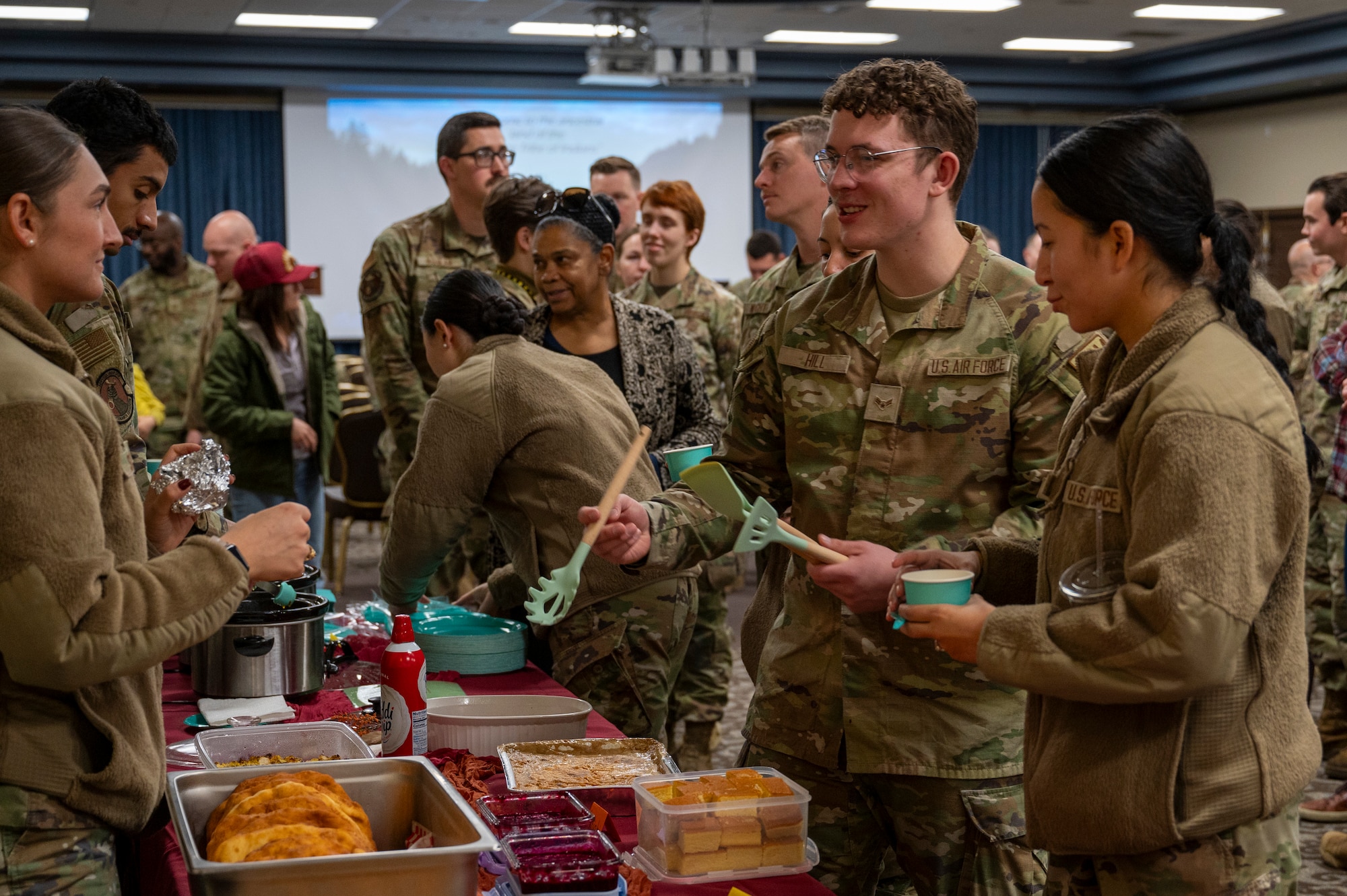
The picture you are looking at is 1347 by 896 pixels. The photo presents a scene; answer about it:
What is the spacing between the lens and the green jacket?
468cm

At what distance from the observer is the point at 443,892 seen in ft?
4.23

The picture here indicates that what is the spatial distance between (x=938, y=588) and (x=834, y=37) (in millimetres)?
10173

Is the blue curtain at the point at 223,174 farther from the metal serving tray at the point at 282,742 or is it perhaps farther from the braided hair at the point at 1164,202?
the braided hair at the point at 1164,202

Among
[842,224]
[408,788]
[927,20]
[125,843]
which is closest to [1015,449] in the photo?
[842,224]

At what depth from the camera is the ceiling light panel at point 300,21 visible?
31.3ft

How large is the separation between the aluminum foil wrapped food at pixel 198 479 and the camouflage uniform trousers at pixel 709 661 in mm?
2136

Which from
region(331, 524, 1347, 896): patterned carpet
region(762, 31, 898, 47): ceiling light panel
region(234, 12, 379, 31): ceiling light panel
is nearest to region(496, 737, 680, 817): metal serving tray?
region(331, 524, 1347, 896): patterned carpet

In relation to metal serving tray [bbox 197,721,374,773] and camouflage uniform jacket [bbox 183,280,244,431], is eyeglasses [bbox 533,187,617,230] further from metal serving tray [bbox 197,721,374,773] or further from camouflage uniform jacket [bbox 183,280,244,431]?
camouflage uniform jacket [bbox 183,280,244,431]

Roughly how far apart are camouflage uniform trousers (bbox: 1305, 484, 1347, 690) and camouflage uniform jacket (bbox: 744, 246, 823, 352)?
2127mm

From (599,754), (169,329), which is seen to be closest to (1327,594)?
(599,754)

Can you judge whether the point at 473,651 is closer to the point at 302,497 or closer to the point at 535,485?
the point at 535,485

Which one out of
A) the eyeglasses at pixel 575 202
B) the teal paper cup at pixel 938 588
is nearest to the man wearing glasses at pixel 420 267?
the eyeglasses at pixel 575 202

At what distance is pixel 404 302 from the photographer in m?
4.21

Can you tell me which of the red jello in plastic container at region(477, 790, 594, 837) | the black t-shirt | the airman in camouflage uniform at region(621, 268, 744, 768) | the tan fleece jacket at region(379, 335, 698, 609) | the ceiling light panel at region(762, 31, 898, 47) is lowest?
the airman in camouflage uniform at region(621, 268, 744, 768)
